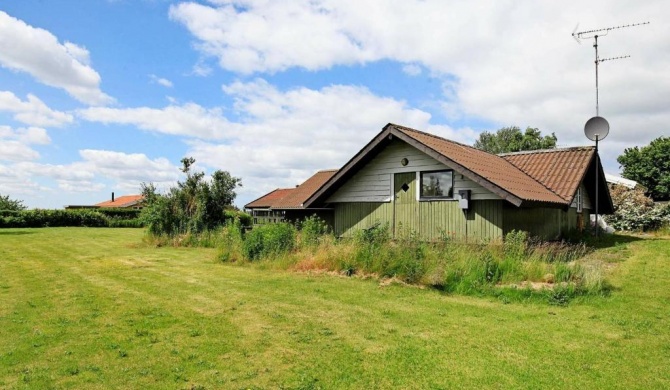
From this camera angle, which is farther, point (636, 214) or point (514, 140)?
point (514, 140)

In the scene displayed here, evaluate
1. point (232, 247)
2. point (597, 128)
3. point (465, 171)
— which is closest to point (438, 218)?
point (465, 171)

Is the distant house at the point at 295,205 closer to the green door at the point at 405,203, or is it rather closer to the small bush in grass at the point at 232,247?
the small bush in grass at the point at 232,247

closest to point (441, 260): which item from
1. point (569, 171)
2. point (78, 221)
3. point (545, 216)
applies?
point (545, 216)

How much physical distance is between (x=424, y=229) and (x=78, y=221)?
38080 millimetres

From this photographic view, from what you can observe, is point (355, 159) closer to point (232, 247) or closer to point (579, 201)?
point (232, 247)

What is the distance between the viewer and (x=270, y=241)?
1398cm

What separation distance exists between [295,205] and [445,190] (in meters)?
11.5

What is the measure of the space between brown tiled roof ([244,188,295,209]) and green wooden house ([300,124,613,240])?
18853 millimetres

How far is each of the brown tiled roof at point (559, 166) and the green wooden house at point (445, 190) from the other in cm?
3

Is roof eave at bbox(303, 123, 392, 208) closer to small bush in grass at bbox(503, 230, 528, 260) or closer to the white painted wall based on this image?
the white painted wall

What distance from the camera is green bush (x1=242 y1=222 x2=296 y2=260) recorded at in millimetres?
13781

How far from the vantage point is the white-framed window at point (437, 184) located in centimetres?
1452

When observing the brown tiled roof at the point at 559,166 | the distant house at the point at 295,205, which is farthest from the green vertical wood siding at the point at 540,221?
the distant house at the point at 295,205

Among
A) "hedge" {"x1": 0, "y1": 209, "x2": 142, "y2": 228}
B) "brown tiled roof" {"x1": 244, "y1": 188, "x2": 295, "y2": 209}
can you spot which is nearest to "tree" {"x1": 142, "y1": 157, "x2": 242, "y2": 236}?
"brown tiled roof" {"x1": 244, "y1": 188, "x2": 295, "y2": 209}
